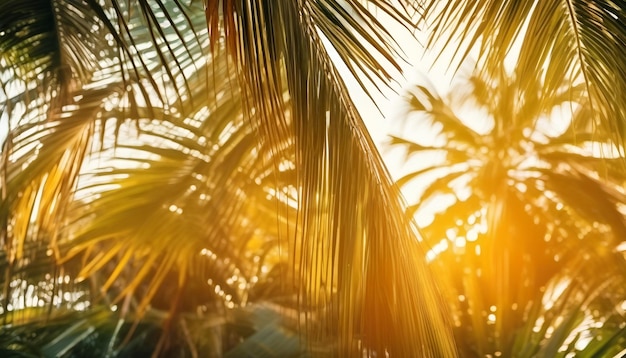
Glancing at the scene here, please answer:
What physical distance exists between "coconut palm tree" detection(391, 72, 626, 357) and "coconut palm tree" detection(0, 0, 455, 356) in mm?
828

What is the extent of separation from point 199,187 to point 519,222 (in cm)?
145

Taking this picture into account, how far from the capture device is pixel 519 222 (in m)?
3.70

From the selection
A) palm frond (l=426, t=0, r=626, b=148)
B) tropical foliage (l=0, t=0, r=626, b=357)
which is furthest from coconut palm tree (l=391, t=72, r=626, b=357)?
palm frond (l=426, t=0, r=626, b=148)

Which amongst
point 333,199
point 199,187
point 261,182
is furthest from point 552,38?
point 199,187

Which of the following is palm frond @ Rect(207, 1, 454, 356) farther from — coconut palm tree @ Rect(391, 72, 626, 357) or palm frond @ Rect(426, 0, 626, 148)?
coconut palm tree @ Rect(391, 72, 626, 357)

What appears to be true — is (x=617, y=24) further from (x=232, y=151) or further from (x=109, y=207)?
(x=109, y=207)

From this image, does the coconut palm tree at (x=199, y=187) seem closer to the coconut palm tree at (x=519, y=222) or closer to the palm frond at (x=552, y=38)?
the palm frond at (x=552, y=38)

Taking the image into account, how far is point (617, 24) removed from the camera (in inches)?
66.9

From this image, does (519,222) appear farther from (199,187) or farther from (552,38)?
(552,38)

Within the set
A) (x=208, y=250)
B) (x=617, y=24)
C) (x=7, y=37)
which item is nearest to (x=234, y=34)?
(x=617, y=24)

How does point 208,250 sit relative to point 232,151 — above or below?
below

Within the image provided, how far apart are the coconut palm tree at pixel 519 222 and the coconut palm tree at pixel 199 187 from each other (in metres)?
0.83

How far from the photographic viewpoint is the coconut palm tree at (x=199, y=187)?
1.48 meters

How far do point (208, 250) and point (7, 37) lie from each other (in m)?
1.54
